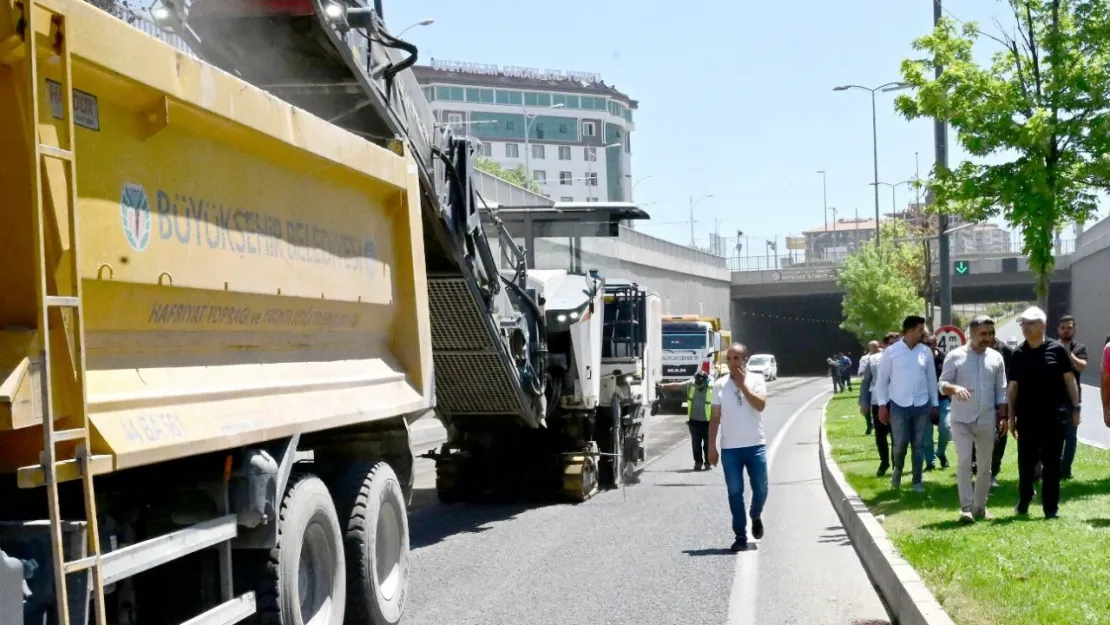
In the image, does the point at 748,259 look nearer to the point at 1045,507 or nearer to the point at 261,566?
the point at 1045,507

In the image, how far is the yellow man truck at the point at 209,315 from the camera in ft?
14.8

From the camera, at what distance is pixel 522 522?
14.0 metres

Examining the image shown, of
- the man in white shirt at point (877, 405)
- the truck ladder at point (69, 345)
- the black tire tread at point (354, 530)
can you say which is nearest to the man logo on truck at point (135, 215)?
the truck ladder at point (69, 345)

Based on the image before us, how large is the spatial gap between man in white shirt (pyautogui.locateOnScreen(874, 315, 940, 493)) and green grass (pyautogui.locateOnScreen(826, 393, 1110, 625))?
1.57 ft

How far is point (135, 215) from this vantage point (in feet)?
17.6

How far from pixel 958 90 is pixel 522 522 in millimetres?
7006

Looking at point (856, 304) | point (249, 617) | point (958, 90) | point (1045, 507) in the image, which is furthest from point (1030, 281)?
point (249, 617)

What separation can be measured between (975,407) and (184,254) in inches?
300

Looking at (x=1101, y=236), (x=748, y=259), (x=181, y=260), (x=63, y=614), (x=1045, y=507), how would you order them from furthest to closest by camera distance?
(x=748, y=259) → (x=1101, y=236) → (x=1045, y=507) → (x=181, y=260) → (x=63, y=614)

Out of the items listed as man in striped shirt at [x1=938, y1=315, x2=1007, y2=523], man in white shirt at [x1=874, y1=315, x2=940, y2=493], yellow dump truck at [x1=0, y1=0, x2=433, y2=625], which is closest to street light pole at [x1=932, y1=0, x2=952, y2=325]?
man in white shirt at [x1=874, y1=315, x2=940, y2=493]

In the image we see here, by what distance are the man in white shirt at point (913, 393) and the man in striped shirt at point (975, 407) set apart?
98.7 inches

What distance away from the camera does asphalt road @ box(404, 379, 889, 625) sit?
894cm

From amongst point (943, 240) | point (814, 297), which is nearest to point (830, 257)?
point (814, 297)

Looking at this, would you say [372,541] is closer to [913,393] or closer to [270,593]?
[270,593]
